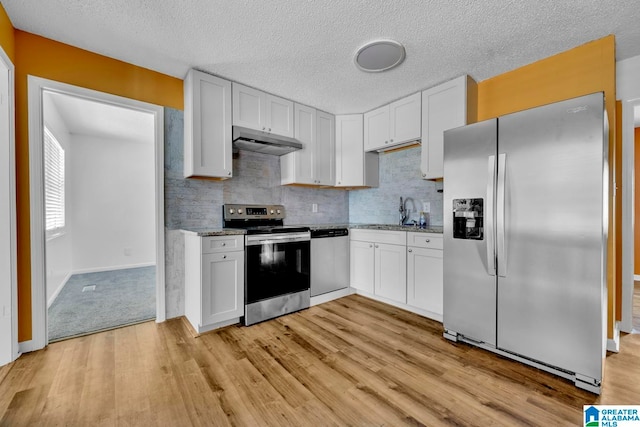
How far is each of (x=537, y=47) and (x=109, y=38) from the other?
11.3 feet

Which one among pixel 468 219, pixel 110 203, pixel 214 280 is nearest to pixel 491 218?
pixel 468 219

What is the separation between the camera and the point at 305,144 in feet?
11.5

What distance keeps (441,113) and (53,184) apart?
5.13 m

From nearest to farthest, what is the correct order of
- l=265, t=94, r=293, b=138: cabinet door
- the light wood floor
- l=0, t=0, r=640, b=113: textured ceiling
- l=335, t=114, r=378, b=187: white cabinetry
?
the light wood floor → l=0, t=0, r=640, b=113: textured ceiling → l=265, t=94, r=293, b=138: cabinet door → l=335, t=114, r=378, b=187: white cabinetry

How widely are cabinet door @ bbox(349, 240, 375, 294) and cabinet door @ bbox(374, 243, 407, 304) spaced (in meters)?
0.08

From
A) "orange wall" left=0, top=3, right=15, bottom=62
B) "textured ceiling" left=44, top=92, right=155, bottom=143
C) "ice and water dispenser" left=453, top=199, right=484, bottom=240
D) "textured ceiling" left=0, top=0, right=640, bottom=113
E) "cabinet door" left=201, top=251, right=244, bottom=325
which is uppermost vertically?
"textured ceiling" left=44, top=92, right=155, bottom=143

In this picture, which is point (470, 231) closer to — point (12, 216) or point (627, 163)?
point (627, 163)

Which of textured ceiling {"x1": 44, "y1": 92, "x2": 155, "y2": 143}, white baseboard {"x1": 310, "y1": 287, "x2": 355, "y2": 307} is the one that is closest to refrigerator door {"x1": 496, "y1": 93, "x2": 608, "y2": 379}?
white baseboard {"x1": 310, "y1": 287, "x2": 355, "y2": 307}

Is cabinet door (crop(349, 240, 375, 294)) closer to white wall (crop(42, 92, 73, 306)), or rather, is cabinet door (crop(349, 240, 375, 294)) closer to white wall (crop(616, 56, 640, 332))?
white wall (crop(616, 56, 640, 332))

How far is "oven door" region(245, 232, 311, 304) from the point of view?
268 centimetres

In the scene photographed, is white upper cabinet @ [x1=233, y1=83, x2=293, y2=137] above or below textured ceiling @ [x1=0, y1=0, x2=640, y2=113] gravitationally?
below

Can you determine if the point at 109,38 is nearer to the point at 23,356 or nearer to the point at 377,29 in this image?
the point at 377,29

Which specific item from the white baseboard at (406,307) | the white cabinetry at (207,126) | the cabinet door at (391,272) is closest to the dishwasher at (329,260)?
the white baseboard at (406,307)

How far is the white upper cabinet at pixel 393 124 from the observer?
10.1ft
